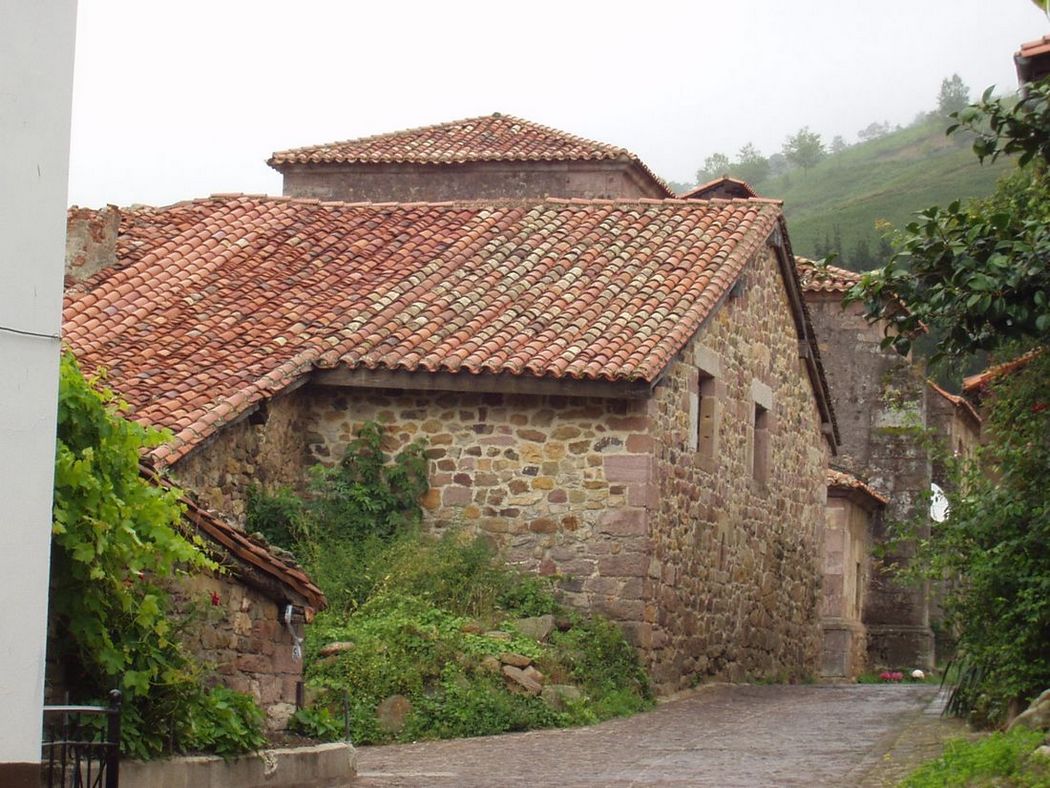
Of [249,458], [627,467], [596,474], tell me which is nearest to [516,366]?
[596,474]

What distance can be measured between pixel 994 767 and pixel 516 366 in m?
7.97

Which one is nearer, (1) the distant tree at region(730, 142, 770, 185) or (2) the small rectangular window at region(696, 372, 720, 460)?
(2) the small rectangular window at region(696, 372, 720, 460)

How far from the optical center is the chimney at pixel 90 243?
19984 millimetres

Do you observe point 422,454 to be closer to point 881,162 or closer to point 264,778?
point 264,778

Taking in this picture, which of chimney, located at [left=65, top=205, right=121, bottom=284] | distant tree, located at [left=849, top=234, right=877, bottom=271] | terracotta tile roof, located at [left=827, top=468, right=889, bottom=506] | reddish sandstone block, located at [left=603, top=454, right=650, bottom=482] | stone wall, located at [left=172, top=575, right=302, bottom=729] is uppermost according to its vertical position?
distant tree, located at [left=849, top=234, right=877, bottom=271]

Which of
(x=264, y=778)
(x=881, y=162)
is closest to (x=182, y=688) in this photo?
(x=264, y=778)

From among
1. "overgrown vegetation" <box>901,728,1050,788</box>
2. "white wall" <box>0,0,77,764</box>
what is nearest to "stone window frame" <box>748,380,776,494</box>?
"overgrown vegetation" <box>901,728,1050,788</box>

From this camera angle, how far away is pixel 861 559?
30.0 m

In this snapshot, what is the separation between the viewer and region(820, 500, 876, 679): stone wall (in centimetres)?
2758

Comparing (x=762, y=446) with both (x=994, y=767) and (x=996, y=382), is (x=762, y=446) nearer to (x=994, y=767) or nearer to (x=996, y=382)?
(x=996, y=382)

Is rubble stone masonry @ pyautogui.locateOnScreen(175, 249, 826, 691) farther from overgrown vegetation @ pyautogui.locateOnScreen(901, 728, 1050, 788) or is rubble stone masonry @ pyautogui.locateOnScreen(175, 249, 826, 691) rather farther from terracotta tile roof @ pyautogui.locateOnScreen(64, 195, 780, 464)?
overgrown vegetation @ pyautogui.locateOnScreen(901, 728, 1050, 788)

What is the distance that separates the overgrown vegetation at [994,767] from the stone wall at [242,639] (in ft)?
13.4

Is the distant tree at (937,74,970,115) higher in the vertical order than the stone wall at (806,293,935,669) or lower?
higher

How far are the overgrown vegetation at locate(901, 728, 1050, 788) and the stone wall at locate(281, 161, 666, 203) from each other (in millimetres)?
17462
